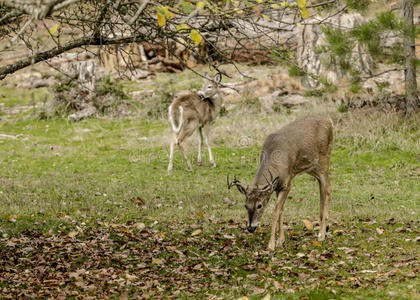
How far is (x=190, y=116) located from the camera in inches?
604

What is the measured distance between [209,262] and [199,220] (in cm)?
243

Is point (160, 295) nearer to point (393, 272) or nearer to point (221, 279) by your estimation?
point (221, 279)

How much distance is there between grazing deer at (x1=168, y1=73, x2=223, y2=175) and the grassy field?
0.69 metres

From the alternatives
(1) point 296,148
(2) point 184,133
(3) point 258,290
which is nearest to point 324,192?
(1) point 296,148

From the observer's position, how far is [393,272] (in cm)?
625

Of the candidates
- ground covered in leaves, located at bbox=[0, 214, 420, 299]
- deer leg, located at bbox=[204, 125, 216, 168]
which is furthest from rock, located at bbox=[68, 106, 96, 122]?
ground covered in leaves, located at bbox=[0, 214, 420, 299]

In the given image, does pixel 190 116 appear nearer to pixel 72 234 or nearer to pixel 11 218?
pixel 11 218

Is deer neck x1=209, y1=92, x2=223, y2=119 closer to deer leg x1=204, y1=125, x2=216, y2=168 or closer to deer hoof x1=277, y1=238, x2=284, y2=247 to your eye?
deer leg x1=204, y1=125, x2=216, y2=168

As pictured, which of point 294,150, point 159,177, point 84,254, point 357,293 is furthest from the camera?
point 159,177

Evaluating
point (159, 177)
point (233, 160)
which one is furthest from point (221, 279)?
point (233, 160)

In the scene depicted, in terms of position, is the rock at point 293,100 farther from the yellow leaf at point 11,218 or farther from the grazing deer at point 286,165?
the yellow leaf at point 11,218

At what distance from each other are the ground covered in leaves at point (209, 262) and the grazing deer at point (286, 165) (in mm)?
446

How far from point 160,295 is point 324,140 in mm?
3809

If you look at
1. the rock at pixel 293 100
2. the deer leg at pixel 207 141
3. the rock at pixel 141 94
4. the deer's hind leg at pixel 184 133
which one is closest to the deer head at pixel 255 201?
the deer's hind leg at pixel 184 133
